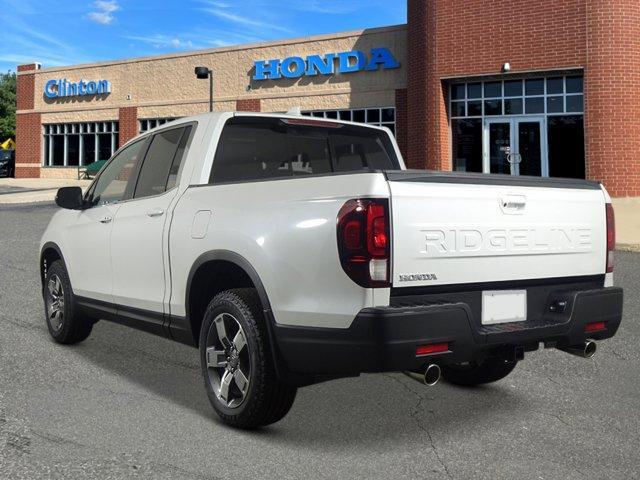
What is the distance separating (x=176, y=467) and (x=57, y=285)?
324 cm

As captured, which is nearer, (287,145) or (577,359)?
(287,145)

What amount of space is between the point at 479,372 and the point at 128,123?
107ft

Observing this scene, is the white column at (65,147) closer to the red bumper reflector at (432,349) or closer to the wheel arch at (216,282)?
the wheel arch at (216,282)

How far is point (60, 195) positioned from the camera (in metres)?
5.61

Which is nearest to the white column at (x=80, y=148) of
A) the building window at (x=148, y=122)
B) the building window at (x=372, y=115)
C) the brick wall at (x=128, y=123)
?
the brick wall at (x=128, y=123)

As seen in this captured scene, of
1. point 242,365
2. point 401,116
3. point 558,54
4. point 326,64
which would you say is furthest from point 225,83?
point 242,365

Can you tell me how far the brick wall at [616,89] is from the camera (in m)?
18.9

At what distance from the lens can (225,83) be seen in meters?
31.0

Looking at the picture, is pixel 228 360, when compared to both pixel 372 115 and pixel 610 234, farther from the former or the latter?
pixel 372 115

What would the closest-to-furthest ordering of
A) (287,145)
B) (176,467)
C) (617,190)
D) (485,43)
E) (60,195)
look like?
1. (176,467)
2. (287,145)
3. (60,195)
4. (617,190)
5. (485,43)

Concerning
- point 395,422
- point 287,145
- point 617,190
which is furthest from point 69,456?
point 617,190

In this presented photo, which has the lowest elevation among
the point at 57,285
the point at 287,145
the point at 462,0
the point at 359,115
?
the point at 57,285

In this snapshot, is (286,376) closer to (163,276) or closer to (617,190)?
(163,276)

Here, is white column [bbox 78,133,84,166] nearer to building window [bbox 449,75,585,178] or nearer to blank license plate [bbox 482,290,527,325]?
building window [bbox 449,75,585,178]
